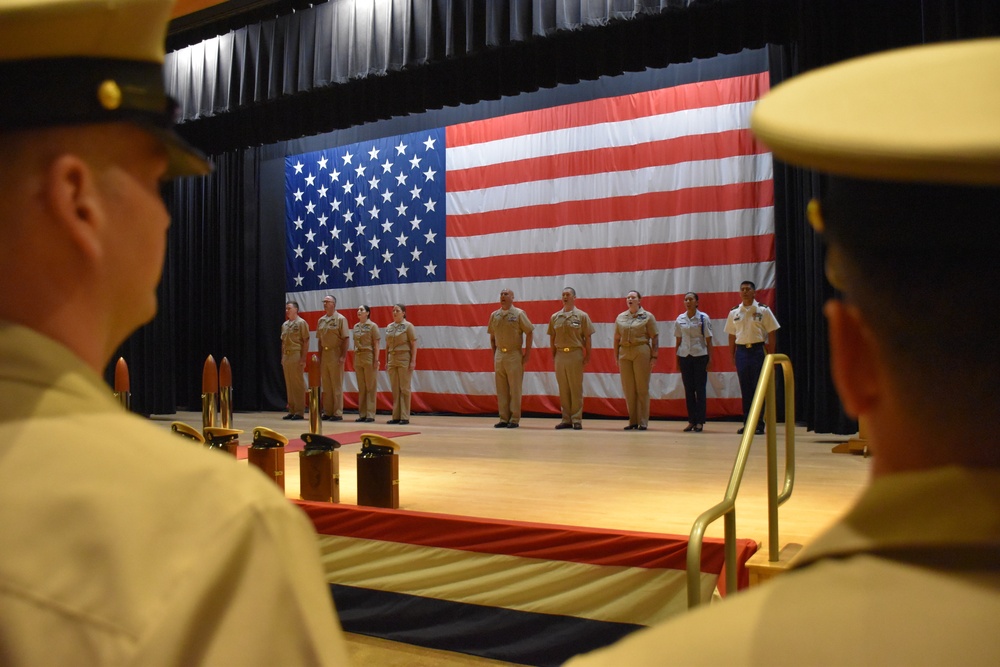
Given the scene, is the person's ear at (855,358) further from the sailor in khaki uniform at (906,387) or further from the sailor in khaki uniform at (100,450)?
the sailor in khaki uniform at (100,450)

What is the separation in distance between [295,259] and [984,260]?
10.4 m

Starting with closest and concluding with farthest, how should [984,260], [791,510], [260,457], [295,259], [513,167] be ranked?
[984,260] → [791,510] → [260,457] → [513,167] → [295,259]

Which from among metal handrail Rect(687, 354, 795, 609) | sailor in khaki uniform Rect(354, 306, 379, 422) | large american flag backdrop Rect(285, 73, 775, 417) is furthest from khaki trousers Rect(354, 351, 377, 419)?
metal handrail Rect(687, 354, 795, 609)

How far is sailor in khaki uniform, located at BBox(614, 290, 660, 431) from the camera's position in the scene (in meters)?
7.42

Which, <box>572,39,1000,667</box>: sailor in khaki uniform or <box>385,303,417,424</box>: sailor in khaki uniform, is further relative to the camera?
<box>385,303,417,424</box>: sailor in khaki uniform

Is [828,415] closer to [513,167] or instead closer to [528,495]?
[528,495]

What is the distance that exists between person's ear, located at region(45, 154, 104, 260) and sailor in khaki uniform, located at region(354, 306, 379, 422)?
8388mm

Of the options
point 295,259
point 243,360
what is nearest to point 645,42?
point 295,259

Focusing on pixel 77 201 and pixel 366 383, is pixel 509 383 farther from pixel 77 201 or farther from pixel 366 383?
pixel 77 201

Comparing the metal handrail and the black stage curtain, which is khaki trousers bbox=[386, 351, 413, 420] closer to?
the black stage curtain

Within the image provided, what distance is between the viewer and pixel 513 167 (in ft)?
28.7

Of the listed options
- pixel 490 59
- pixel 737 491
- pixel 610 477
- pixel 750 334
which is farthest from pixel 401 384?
pixel 737 491

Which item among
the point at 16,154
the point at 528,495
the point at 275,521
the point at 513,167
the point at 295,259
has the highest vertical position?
the point at 513,167

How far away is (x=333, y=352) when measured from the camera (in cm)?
922
